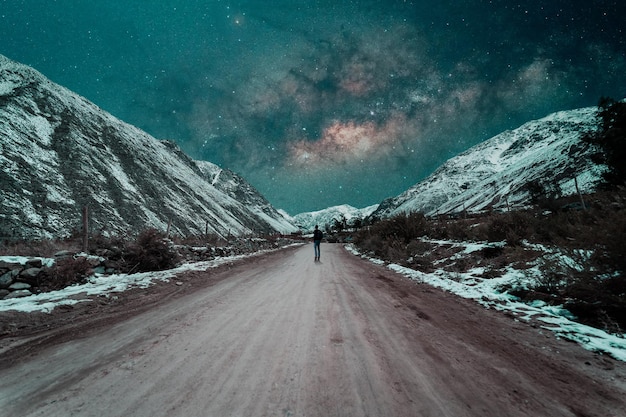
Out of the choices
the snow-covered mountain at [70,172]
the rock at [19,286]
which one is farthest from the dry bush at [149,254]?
the snow-covered mountain at [70,172]

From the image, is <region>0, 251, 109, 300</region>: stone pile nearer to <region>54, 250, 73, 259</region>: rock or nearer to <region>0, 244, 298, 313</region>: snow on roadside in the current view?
<region>0, 244, 298, 313</region>: snow on roadside

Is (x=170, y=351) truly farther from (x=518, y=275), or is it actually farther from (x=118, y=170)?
(x=118, y=170)

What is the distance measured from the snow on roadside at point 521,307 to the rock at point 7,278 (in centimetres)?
997

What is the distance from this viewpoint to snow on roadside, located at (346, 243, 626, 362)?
3078 mm

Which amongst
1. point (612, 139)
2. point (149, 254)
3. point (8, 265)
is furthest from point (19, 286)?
point (612, 139)

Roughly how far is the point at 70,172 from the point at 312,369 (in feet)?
180

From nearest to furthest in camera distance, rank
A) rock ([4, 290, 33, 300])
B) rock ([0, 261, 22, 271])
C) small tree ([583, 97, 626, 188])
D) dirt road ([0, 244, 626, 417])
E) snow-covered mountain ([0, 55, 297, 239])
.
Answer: dirt road ([0, 244, 626, 417]), rock ([4, 290, 33, 300]), rock ([0, 261, 22, 271]), small tree ([583, 97, 626, 188]), snow-covered mountain ([0, 55, 297, 239])

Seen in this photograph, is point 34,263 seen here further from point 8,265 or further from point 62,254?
point 62,254

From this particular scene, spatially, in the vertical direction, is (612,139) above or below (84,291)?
above

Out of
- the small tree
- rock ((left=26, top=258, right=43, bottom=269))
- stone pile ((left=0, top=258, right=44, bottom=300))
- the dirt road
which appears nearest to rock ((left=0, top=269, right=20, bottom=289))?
stone pile ((left=0, top=258, right=44, bottom=300))

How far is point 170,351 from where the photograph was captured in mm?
3012

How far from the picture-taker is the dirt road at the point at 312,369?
202cm

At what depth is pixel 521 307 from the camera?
4.57 m

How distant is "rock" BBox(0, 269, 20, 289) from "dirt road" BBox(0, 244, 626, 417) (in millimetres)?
3563
